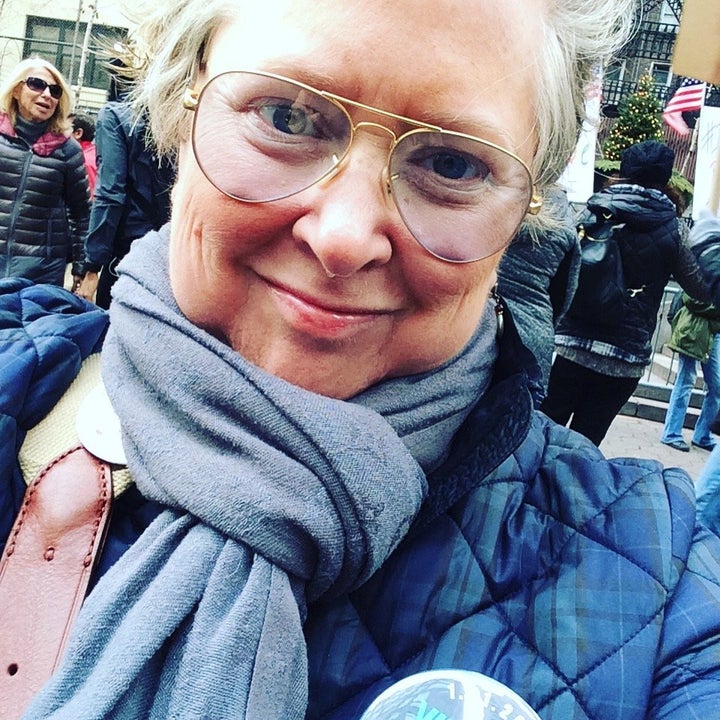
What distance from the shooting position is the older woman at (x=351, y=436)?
37.5 inches

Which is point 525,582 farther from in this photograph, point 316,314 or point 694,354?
point 694,354

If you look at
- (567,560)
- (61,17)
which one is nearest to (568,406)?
(567,560)

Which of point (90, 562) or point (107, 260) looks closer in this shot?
point (90, 562)

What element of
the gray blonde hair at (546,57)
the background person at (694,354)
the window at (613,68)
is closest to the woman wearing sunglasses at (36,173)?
the window at (613,68)

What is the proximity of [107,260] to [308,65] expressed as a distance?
3.46 metres

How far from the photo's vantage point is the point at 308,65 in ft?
3.16

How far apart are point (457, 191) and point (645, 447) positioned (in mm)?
6355

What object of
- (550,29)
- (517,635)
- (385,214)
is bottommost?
(517,635)

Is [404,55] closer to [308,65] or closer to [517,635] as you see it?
[308,65]

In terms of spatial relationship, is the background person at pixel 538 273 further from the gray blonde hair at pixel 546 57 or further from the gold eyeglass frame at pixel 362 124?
the gold eyeglass frame at pixel 362 124

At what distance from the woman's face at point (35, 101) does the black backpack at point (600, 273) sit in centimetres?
362

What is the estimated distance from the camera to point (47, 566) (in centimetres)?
108

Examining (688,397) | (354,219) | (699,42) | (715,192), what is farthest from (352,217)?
(688,397)

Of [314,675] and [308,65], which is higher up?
[308,65]
